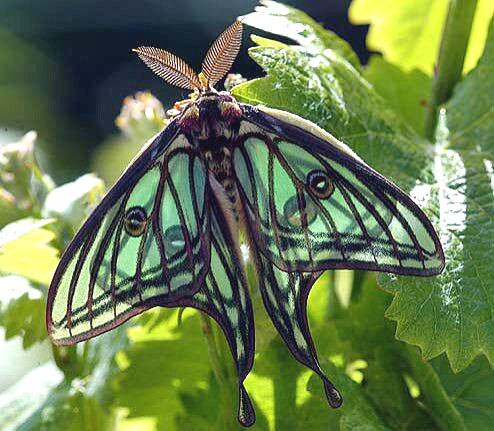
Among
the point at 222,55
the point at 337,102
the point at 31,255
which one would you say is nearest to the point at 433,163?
the point at 337,102

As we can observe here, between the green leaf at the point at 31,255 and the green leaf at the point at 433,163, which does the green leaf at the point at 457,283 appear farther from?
the green leaf at the point at 31,255

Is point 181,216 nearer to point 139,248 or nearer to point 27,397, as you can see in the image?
point 139,248

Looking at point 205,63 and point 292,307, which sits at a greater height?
point 205,63

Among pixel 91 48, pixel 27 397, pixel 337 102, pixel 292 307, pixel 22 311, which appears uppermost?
pixel 337 102

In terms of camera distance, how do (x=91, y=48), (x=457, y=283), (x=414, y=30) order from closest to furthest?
(x=457, y=283)
(x=414, y=30)
(x=91, y=48)

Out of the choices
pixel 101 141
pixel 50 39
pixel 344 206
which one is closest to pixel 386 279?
pixel 344 206

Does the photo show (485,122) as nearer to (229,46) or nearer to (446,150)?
(446,150)

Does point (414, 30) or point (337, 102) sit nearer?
point (337, 102)

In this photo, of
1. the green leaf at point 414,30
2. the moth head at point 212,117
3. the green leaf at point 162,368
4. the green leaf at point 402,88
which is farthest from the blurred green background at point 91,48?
the moth head at point 212,117
